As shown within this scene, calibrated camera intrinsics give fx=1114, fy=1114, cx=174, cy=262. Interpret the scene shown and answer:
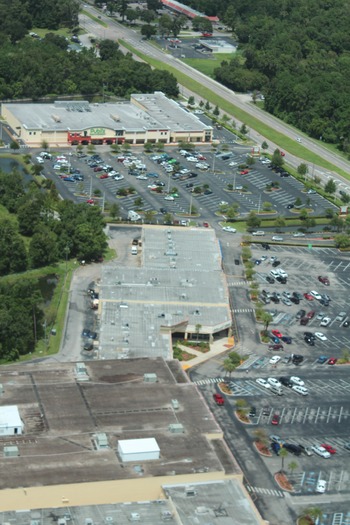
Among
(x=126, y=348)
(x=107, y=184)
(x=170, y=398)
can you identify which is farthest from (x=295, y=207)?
(x=170, y=398)

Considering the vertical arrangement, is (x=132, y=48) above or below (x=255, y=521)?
below

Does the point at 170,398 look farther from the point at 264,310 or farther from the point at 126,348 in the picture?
the point at 264,310

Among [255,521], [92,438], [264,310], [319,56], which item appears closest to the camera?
[255,521]

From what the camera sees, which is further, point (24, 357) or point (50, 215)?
point (50, 215)

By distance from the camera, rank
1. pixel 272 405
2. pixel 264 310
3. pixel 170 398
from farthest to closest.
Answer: pixel 264 310
pixel 272 405
pixel 170 398

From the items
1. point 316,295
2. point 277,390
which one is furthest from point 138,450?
point 316,295

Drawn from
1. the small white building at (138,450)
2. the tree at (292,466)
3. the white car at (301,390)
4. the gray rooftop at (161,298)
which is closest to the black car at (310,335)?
the gray rooftop at (161,298)
